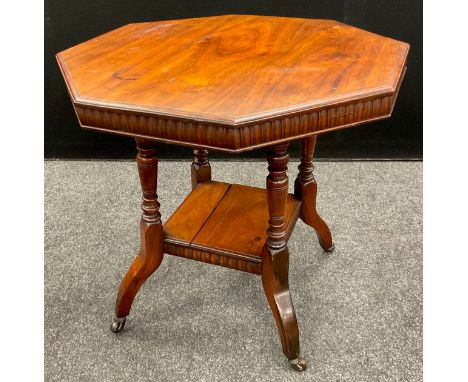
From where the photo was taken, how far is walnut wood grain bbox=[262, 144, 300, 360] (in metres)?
1.09

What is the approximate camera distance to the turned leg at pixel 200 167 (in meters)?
1.59

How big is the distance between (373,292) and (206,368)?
1.90 ft

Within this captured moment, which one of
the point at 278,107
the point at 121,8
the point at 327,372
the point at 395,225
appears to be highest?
the point at 121,8

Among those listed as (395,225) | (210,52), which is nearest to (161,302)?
(210,52)

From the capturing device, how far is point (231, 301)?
1500 millimetres

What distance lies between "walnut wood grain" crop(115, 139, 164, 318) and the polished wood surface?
19 centimetres

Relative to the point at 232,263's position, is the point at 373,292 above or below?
below

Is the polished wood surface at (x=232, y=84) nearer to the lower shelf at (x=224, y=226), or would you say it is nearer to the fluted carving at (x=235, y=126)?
the fluted carving at (x=235, y=126)

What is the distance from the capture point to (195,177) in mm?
1625

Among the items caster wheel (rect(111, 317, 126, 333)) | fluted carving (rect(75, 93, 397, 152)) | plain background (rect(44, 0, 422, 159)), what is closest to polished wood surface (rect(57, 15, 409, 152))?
fluted carving (rect(75, 93, 397, 152))

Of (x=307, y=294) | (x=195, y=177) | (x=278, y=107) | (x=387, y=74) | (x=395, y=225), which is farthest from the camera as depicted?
(x=395, y=225)

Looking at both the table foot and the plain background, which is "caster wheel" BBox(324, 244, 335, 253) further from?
the plain background

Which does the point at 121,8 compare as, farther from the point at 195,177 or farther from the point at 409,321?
the point at 409,321

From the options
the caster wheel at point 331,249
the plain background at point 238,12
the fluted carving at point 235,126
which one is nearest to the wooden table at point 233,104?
the fluted carving at point 235,126
